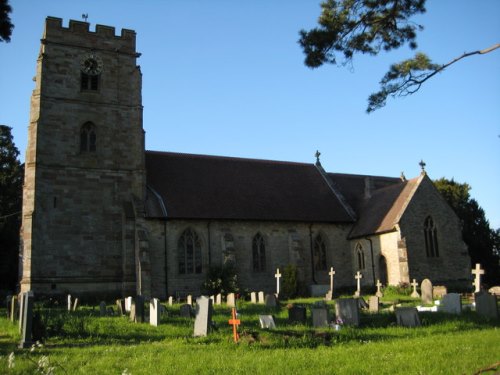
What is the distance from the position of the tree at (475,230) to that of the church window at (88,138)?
1111 inches

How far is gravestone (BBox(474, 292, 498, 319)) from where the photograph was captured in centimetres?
1447

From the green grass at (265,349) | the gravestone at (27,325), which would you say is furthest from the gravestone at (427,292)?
the gravestone at (27,325)

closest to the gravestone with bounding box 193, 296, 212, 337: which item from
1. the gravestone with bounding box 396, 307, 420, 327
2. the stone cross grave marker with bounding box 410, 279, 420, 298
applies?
the gravestone with bounding box 396, 307, 420, 327

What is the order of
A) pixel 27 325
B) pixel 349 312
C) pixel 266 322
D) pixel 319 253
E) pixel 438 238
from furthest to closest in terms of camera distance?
1. pixel 319 253
2. pixel 438 238
3. pixel 349 312
4. pixel 266 322
5. pixel 27 325

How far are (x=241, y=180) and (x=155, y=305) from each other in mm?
18194

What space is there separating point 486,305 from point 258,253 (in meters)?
15.9

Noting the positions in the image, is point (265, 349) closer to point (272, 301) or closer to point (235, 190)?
point (272, 301)

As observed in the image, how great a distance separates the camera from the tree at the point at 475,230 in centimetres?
3822

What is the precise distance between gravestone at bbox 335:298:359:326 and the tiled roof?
14.9m

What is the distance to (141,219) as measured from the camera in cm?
2616

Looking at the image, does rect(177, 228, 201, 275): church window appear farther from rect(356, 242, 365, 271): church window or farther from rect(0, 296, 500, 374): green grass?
rect(0, 296, 500, 374): green grass

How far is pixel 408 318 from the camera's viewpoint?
1318cm

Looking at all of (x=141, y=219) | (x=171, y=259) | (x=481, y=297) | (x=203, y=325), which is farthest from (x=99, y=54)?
(x=481, y=297)

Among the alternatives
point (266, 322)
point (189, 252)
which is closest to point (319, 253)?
point (189, 252)
